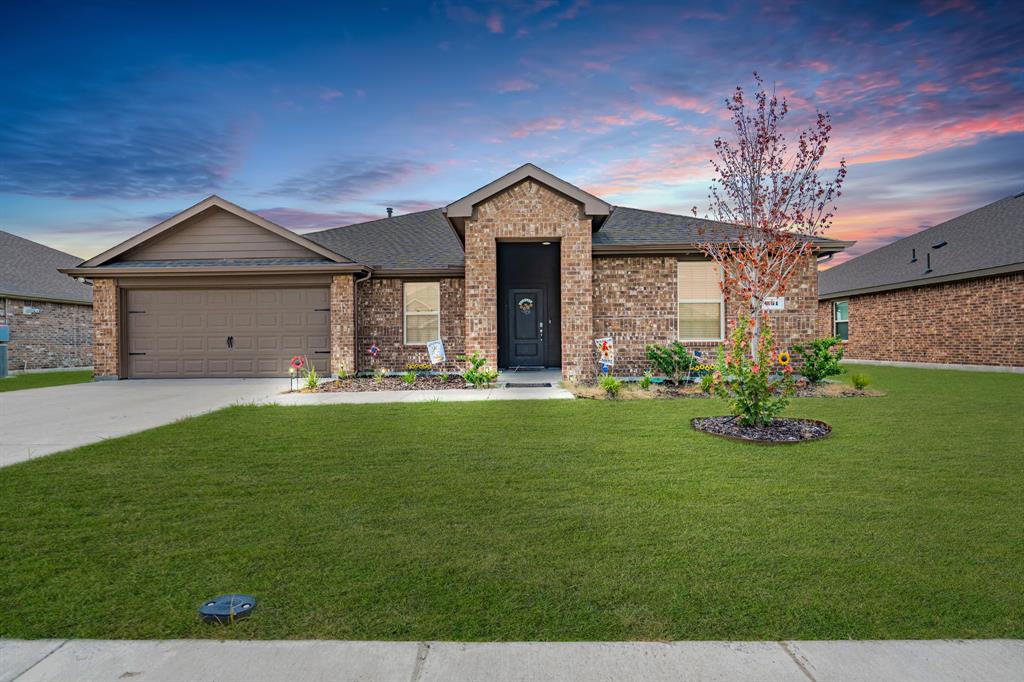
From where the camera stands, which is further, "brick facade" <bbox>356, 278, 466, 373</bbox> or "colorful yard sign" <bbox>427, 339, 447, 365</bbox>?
"brick facade" <bbox>356, 278, 466, 373</bbox>

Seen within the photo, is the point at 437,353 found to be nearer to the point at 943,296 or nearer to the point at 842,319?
the point at 943,296

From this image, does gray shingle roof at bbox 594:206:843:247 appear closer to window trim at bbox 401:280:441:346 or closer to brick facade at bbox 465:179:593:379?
brick facade at bbox 465:179:593:379

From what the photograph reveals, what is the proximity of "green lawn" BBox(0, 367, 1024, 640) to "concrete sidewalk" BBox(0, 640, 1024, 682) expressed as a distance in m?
0.11

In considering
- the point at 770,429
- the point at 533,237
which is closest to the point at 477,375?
the point at 533,237

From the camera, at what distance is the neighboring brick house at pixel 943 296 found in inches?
680

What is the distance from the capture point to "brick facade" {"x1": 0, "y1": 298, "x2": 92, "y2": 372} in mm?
19922

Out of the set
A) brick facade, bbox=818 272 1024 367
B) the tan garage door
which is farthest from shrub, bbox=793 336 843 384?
the tan garage door

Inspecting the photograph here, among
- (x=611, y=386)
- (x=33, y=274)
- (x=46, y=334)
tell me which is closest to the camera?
(x=611, y=386)

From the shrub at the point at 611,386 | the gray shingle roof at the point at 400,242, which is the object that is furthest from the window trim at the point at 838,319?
the shrub at the point at 611,386

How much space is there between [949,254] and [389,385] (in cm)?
2035

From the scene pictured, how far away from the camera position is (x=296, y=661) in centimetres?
236

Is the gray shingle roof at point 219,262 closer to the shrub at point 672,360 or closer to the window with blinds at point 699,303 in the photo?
the shrub at point 672,360

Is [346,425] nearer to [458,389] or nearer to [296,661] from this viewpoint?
[458,389]

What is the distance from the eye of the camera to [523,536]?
3.81 meters
